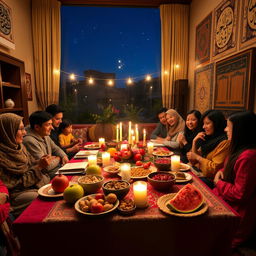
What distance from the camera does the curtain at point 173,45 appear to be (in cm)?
445

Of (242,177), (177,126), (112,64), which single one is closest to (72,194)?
(242,177)

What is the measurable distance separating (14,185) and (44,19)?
13.9 ft

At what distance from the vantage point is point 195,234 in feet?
3.12

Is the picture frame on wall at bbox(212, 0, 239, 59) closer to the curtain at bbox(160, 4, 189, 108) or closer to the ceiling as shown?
the curtain at bbox(160, 4, 189, 108)

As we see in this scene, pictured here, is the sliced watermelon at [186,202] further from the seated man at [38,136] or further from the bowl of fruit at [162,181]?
the seated man at [38,136]

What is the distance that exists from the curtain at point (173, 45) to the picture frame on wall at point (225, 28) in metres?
1.30

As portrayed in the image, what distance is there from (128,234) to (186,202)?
0.35m

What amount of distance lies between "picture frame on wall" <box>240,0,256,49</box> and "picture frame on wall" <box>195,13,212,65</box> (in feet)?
3.19

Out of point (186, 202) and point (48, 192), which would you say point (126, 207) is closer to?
point (186, 202)

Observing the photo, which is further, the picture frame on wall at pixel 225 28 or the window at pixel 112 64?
A: the window at pixel 112 64

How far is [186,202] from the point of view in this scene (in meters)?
1.02

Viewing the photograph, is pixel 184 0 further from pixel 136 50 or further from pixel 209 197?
pixel 209 197

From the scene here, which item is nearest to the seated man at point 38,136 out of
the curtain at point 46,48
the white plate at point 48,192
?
the white plate at point 48,192

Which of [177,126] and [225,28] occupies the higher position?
[225,28]
